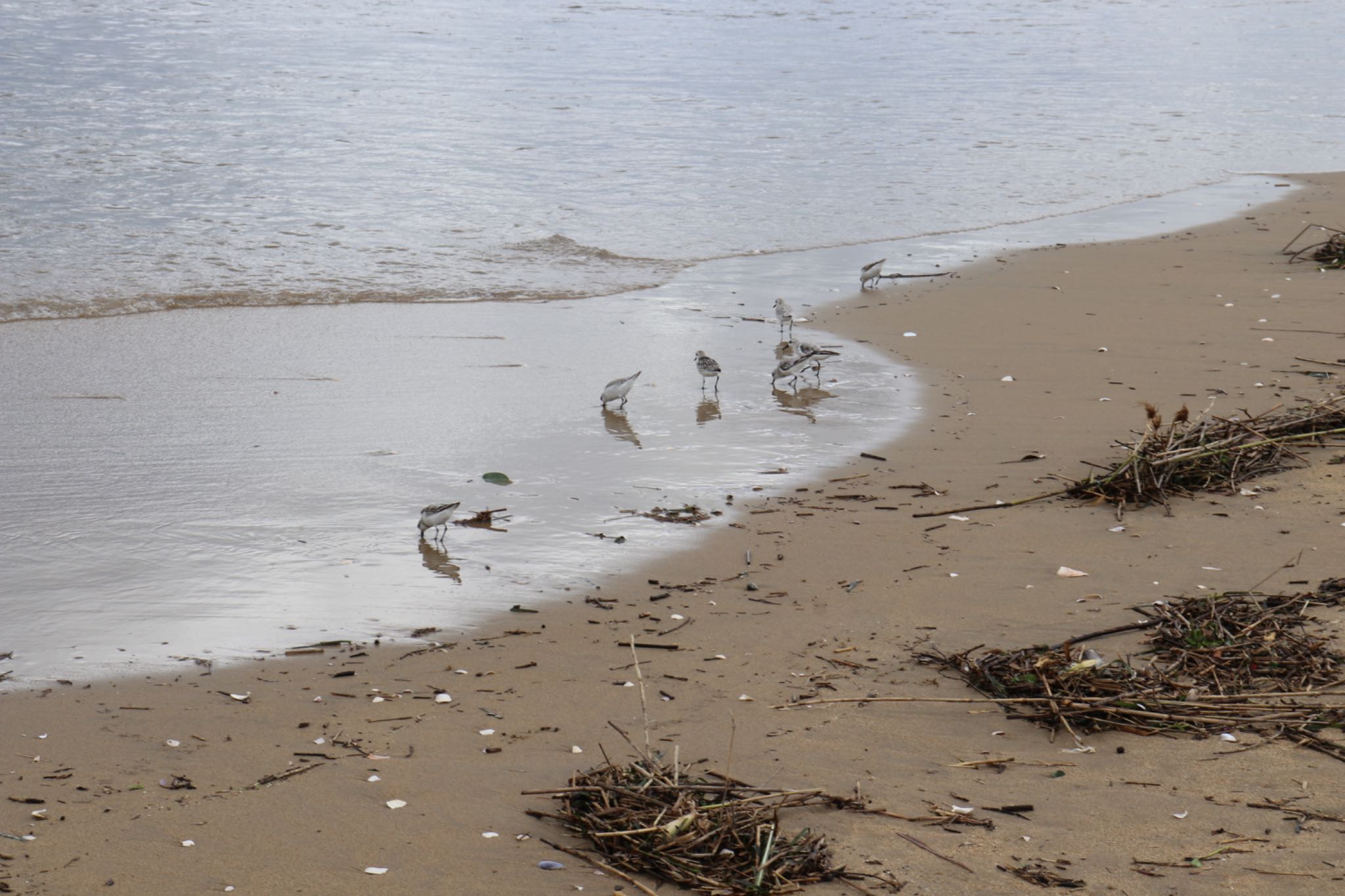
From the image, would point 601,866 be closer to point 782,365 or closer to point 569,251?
point 782,365

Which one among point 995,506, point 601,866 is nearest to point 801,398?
point 995,506

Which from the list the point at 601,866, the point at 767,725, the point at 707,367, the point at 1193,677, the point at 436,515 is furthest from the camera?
the point at 707,367

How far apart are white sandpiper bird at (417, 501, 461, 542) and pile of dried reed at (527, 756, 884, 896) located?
2.35 meters

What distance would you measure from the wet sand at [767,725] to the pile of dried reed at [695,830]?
0.09 meters

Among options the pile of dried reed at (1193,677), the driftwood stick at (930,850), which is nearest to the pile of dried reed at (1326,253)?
the pile of dried reed at (1193,677)

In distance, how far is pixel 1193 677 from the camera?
4473mm

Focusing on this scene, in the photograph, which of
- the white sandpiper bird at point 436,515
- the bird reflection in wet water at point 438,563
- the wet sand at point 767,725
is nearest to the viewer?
the wet sand at point 767,725

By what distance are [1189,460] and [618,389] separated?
143 inches

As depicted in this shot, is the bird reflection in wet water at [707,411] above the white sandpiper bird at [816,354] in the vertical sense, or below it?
below

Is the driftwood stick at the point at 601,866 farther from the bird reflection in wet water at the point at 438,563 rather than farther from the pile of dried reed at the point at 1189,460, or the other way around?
the pile of dried reed at the point at 1189,460

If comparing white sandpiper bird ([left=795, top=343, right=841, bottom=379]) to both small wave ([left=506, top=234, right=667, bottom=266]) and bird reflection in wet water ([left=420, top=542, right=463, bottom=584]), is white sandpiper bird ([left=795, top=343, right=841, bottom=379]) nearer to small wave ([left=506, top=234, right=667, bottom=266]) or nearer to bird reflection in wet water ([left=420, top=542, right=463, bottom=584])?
bird reflection in wet water ([left=420, top=542, right=463, bottom=584])

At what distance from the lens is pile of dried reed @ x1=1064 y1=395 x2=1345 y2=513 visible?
6.34m

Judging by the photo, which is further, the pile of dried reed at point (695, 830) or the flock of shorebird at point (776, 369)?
the flock of shorebird at point (776, 369)

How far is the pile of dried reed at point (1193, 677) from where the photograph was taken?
4164 millimetres
